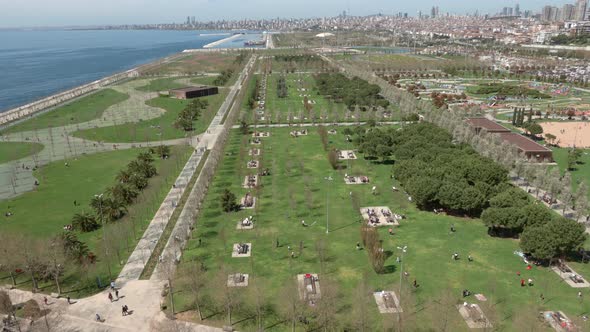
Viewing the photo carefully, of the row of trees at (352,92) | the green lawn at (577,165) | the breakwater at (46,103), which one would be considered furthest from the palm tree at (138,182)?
the row of trees at (352,92)

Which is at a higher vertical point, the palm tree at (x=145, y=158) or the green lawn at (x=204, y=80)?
the green lawn at (x=204, y=80)

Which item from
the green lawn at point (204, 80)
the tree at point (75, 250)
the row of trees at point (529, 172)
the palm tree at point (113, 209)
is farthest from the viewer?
the green lawn at point (204, 80)

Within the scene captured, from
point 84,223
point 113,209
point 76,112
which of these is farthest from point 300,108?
point 84,223

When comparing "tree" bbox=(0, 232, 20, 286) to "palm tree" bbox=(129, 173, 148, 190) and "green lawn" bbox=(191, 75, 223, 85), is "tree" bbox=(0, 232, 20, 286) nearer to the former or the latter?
"palm tree" bbox=(129, 173, 148, 190)

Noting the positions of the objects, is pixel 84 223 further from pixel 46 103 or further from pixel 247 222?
pixel 46 103

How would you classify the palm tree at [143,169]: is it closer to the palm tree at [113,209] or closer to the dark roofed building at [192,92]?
the palm tree at [113,209]
